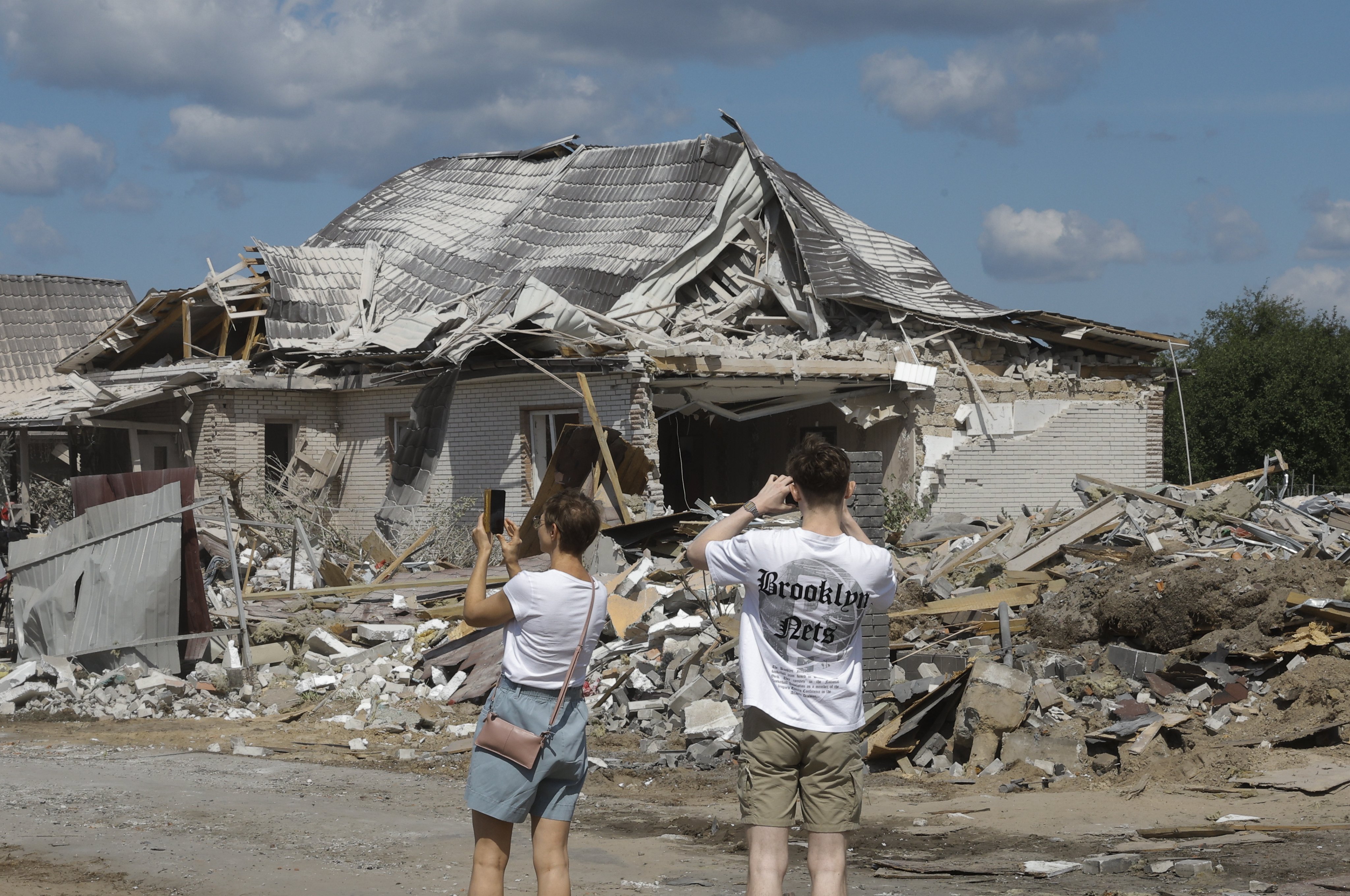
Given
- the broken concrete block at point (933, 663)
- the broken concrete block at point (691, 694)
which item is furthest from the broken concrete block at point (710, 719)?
the broken concrete block at point (933, 663)

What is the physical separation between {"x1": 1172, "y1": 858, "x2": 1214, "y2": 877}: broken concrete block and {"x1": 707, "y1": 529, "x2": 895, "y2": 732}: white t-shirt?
2.25 meters

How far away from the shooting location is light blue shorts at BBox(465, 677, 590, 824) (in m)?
3.91

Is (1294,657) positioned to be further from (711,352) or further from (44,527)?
(44,527)

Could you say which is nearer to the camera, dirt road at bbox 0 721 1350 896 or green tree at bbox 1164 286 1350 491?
dirt road at bbox 0 721 1350 896

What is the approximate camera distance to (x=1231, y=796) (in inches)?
264

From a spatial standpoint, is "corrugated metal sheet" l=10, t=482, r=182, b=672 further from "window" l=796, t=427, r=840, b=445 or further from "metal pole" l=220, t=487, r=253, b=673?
"window" l=796, t=427, r=840, b=445

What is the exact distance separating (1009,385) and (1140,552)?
239 inches

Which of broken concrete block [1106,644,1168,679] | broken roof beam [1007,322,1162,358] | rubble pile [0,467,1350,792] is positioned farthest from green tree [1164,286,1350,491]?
broken concrete block [1106,644,1168,679]

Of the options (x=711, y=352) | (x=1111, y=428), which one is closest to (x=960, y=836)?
(x=711, y=352)

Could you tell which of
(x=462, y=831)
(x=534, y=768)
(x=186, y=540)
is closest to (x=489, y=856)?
(x=534, y=768)

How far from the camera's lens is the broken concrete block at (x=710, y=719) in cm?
841

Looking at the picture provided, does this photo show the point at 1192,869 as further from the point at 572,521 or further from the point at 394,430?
the point at 394,430

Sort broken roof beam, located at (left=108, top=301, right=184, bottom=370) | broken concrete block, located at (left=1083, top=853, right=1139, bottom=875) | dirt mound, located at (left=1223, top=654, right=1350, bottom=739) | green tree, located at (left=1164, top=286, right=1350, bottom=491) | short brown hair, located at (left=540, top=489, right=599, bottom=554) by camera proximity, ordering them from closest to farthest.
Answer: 1. short brown hair, located at (left=540, top=489, right=599, bottom=554)
2. broken concrete block, located at (left=1083, top=853, right=1139, bottom=875)
3. dirt mound, located at (left=1223, top=654, right=1350, bottom=739)
4. broken roof beam, located at (left=108, top=301, right=184, bottom=370)
5. green tree, located at (left=1164, top=286, right=1350, bottom=491)

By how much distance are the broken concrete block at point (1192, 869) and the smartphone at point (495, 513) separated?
10.3 ft
